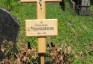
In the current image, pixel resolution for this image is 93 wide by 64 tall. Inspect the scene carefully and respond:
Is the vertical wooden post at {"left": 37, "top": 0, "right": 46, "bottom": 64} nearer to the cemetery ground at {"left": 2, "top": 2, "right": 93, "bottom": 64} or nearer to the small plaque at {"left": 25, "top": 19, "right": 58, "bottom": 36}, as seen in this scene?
the small plaque at {"left": 25, "top": 19, "right": 58, "bottom": 36}

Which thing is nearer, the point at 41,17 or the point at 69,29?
the point at 41,17

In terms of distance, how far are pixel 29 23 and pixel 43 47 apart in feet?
1.73

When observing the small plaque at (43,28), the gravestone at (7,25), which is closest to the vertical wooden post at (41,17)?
the small plaque at (43,28)

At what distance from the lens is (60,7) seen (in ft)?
43.4

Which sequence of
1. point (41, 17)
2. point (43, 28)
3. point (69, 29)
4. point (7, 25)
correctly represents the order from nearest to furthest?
1. point (43, 28)
2. point (41, 17)
3. point (7, 25)
4. point (69, 29)

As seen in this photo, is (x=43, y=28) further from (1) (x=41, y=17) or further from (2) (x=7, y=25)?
(2) (x=7, y=25)

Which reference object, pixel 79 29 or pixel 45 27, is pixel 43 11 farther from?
pixel 79 29

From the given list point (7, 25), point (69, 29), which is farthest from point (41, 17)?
point (69, 29)

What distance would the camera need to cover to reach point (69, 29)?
10.7 meters

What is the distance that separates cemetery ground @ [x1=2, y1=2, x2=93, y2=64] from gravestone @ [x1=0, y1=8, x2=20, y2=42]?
4.38 feet

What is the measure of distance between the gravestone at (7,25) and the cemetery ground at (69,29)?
4.38 feet

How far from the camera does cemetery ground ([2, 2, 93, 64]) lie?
30.3ft

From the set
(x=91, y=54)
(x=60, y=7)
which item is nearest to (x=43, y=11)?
(x=91, y=54)

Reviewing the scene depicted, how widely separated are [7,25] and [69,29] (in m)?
4.00
